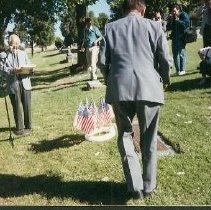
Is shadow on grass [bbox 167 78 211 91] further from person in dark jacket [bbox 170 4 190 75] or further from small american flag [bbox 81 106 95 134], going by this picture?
small american flag [bbox 81 106 95 134]

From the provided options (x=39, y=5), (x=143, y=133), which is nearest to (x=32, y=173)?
(x=143, y=133)

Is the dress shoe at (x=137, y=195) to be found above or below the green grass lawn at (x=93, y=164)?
above

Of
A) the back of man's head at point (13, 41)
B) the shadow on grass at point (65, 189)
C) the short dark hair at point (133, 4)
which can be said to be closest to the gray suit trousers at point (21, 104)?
the back of man's head at point (13, 41)

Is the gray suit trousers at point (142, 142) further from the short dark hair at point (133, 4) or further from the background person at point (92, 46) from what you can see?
the background person at point (92, 46)

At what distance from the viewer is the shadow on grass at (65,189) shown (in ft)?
20.2

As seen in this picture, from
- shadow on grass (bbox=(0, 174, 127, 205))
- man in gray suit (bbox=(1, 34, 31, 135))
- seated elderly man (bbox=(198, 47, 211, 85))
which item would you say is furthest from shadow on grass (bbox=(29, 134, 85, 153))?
seated elderly man (bbox=(198, 47, 211, 85))

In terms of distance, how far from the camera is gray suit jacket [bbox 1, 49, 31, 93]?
10.0m

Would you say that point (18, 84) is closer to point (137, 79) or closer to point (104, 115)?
point (104, 115)

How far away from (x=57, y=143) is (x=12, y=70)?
1.88 m

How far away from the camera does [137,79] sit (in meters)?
5.75

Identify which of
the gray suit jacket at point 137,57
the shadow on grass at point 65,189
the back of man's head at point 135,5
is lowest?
the shadow on grass at point 65,189

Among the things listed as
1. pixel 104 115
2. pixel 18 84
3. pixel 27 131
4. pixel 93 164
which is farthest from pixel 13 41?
pixel 93 164

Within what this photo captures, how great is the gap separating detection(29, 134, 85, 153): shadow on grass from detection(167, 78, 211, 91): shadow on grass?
4.17 m

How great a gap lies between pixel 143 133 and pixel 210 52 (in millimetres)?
6749
